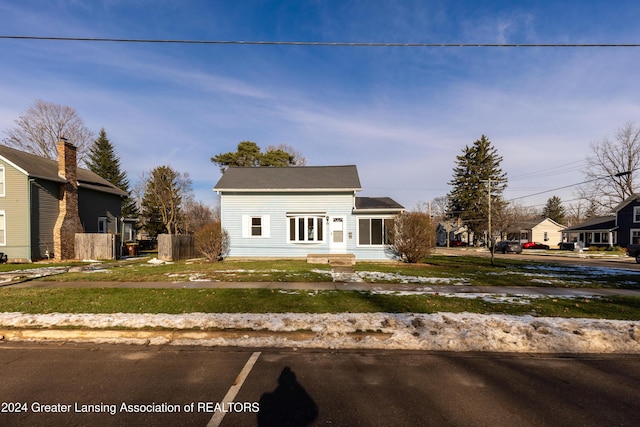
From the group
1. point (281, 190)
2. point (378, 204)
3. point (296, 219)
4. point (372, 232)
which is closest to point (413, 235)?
point (372, 232)

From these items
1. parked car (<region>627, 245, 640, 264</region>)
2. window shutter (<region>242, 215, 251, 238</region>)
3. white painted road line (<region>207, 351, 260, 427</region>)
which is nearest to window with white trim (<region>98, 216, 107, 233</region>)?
window shutter (<region>242, 215, 251, 238</region>)

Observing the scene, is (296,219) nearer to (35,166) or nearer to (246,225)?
(246,225)

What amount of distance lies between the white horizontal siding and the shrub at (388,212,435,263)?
3.21 meters

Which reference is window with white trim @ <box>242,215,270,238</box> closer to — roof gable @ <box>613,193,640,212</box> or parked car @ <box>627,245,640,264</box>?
parked car @ <box>627,245,640,264</box>

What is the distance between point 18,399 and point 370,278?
9.21 m

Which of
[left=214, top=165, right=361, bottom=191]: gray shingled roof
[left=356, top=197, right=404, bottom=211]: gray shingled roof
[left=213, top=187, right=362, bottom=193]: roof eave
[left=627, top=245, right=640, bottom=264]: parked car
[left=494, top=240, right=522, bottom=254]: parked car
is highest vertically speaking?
[left=214, top=165, right=361, bottom=191]: gray shingled roof

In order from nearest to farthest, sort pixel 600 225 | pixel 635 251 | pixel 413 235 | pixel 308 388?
pixel 308 388 < pixel 413 235 < pixel 635 251 < pixel 600 225

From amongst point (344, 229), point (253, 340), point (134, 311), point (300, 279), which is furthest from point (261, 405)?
point (344, 229)

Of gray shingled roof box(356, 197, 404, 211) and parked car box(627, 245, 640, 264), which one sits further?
parked car box(627, 245, 640, 264)

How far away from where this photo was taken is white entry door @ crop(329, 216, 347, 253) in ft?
59.6

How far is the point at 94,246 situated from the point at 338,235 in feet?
50.2

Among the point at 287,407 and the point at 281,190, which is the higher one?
the point at 281,190

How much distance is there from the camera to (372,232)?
18031 mm

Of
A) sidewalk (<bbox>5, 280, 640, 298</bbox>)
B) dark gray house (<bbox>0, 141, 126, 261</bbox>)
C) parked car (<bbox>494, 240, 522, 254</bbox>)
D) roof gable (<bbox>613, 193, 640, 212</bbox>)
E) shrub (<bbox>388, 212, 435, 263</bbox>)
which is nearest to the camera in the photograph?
sidewalk (<bbox>5, 280, 640, 298</bbox>)
